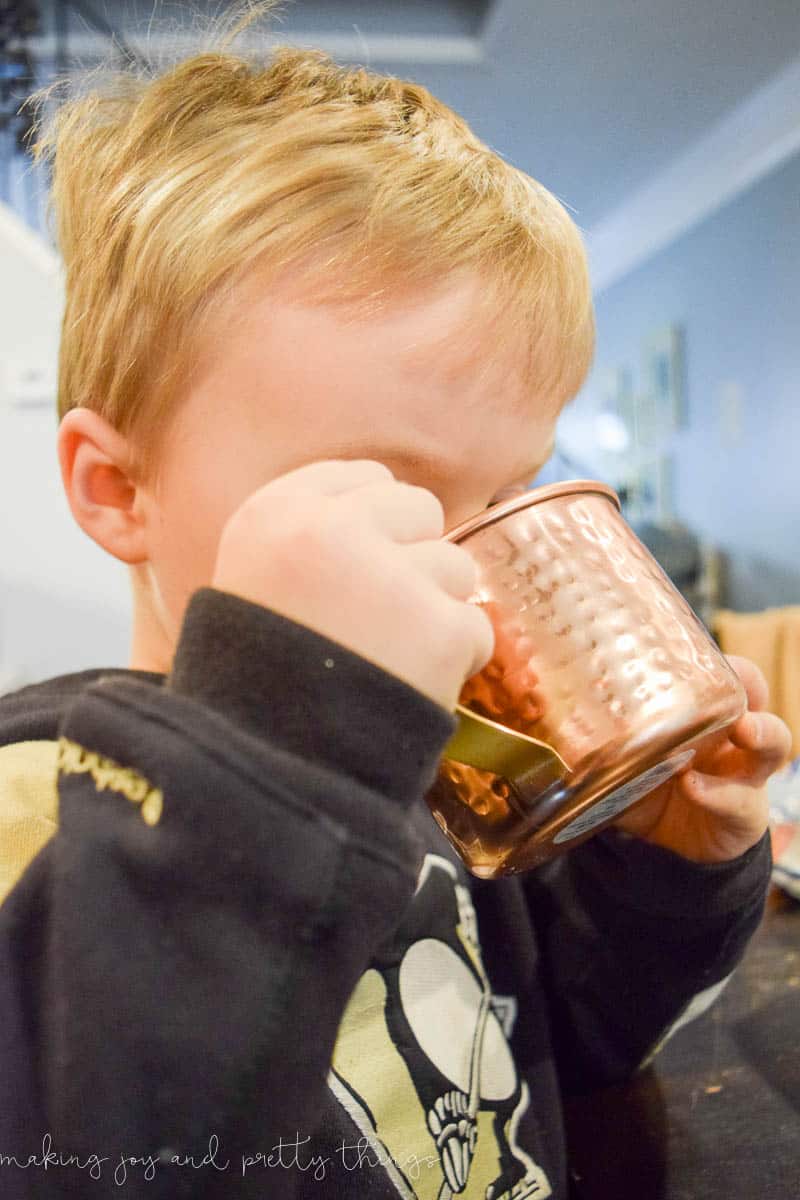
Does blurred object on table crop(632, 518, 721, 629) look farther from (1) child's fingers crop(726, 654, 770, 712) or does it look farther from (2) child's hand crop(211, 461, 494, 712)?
(2) child's hand crop(211, 461, 494, 712)

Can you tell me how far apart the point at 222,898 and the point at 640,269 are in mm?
4243

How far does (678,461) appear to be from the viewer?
12.4ft

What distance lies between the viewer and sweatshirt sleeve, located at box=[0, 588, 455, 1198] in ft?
0.83

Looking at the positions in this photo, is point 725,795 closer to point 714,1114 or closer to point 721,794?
point 721,794

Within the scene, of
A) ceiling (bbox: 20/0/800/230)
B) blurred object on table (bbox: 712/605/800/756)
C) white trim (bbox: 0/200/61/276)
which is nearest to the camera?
blurred object on table (bbox: 712/605/800/756)

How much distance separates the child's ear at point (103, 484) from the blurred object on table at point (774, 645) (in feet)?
3.33

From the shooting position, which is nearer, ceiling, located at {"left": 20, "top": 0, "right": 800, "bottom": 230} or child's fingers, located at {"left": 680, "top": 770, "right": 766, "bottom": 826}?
child's fingers, located at {"left": 680, "top": 770, "right": 766, "bottom": 826}

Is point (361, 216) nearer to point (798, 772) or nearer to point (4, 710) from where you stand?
point (4, 710)

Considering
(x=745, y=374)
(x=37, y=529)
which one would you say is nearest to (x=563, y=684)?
(x=37, y=529)

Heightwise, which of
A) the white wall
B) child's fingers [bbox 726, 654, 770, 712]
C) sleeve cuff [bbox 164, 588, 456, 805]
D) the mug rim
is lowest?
the white wall

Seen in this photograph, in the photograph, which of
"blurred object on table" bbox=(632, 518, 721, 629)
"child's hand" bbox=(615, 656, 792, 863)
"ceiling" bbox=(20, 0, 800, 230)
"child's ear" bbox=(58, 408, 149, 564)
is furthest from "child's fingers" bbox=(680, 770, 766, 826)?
"blurred object on table" bbox=(632, 518, 721, 629)

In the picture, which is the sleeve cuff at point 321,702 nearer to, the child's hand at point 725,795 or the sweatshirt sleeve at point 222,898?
the sweatshirt sleeve at point 222,898

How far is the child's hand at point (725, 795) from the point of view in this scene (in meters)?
0.46

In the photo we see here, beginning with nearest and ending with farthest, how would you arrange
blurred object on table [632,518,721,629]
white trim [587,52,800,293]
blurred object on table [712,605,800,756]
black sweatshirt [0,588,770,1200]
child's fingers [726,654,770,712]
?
black sweatshirt [0,588,770,1200] → child's fingers [726,654,770,712] → blurred object on table [712,605,800,756] → white trim [587,52,800,293] → blurred object on table [632,518,721,629]
